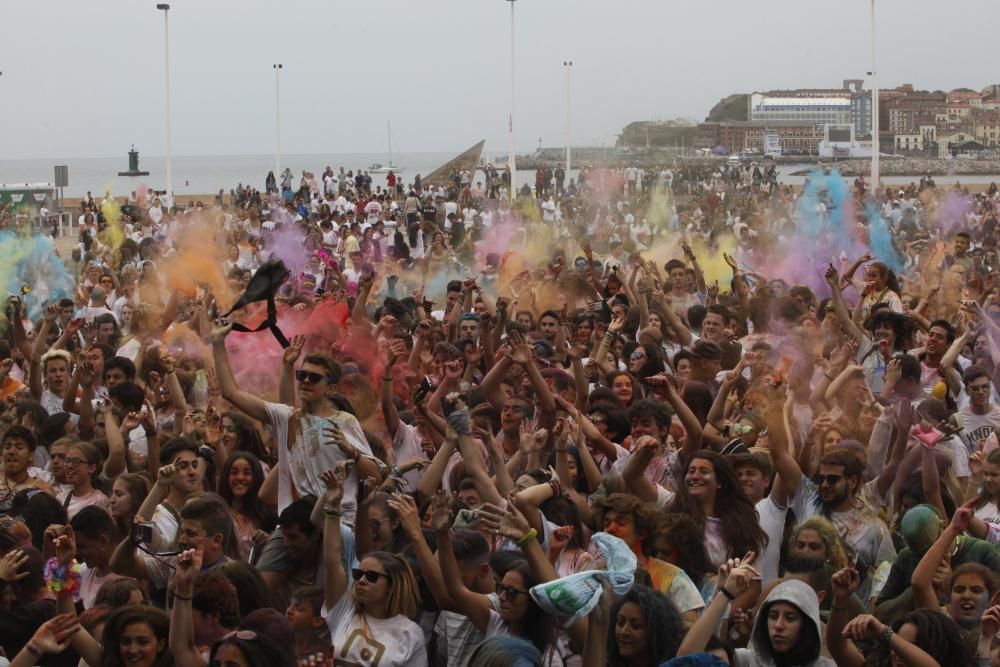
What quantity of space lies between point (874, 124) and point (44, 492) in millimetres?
30510

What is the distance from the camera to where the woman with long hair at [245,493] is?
671cm

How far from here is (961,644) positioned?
4.82 m

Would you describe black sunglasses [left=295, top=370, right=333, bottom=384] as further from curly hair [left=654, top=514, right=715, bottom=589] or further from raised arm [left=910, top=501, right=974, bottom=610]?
raised arm [left=910, top=501, right=974, bottom=610]

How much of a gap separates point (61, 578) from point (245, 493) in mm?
1535

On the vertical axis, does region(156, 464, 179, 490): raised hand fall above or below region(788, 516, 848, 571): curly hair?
above

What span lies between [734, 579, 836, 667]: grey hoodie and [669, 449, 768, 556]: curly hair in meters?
1.02

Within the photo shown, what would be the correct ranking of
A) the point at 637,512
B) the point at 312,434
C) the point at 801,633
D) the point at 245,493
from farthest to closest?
the point at 245,493 → the point at 312,434 → the point at 637,512 → the point at 801,633

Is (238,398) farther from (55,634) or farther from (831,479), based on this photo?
(831,479)

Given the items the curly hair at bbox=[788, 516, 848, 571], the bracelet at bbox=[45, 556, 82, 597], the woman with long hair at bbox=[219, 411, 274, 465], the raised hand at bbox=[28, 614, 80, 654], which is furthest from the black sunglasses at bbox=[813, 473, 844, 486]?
the raised hand at bbox=[28, 614, 80, 654]

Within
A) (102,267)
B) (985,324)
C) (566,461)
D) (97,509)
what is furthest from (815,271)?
(97,509)

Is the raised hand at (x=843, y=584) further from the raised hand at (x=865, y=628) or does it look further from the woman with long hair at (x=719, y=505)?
the woman with long hair at (x=719, y=505)

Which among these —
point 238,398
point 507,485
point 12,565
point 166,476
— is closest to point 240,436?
point 238,398

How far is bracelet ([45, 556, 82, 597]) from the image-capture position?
5.27 m

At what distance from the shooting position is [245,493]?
6.77 metres
